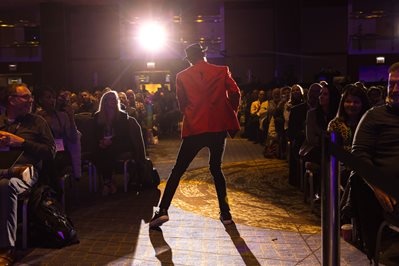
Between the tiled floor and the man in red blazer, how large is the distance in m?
0.49

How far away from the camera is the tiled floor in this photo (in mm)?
4609

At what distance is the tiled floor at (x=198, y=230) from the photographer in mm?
4609

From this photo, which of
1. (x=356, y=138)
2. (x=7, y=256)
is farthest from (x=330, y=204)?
(x=7, y=256)

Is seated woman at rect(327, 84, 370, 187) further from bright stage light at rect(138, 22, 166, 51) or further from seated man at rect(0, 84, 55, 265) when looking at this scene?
bright stage light at rect(138, 22, 166, 51)

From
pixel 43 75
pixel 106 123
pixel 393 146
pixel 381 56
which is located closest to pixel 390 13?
pixel 381 56

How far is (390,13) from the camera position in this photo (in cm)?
2472

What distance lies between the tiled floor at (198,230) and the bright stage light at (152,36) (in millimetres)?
15130

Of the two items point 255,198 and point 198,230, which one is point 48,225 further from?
point 255,198

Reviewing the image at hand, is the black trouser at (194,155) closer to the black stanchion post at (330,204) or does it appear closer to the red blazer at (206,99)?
the red blazer at (206,99)

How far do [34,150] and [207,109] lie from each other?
1.78 meters

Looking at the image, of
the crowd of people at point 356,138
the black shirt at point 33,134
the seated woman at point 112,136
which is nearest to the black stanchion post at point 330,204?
the crowd of people at point 356,138

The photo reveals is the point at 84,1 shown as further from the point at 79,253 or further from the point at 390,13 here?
the point at 79,253

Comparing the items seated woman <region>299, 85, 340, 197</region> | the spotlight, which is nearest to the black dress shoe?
seated woman <region>299, 85, 340, 197</region>

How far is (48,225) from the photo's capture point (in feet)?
16.4
